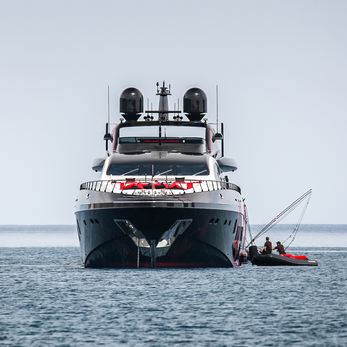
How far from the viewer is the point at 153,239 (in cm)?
6184

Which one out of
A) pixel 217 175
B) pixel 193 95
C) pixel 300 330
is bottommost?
pixel 300 330

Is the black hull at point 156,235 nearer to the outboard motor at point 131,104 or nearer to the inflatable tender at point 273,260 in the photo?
the inflatable tender at point 273,260

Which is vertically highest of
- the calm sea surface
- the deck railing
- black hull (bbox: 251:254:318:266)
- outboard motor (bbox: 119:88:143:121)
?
outboard motor (bbox: 119:88:143:121)

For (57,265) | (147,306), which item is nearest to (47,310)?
(147,306)

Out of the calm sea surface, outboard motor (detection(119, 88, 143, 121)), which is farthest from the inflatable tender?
outboard motor (detection(119, 88, 143, 121))

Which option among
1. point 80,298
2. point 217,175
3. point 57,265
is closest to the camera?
point 80,298

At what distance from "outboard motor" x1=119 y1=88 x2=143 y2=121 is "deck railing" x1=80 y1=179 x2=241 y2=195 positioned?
1039 cm

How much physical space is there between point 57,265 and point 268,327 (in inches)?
1654

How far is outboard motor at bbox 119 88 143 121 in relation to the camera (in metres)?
74.4

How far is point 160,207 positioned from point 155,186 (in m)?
2.11

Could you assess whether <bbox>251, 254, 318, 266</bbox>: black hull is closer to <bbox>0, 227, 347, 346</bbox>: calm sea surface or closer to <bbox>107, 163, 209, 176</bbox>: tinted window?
<bbox>0, 227, 347, 346</bbox>: calm sea surface

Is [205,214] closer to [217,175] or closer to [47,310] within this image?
[217,175]

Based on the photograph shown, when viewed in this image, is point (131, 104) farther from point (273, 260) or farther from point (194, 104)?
point (273, 260)

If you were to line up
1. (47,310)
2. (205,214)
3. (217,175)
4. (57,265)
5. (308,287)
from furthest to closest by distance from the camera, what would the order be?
(57,265), (217,175), (205,214), (308,287), (47,310)
